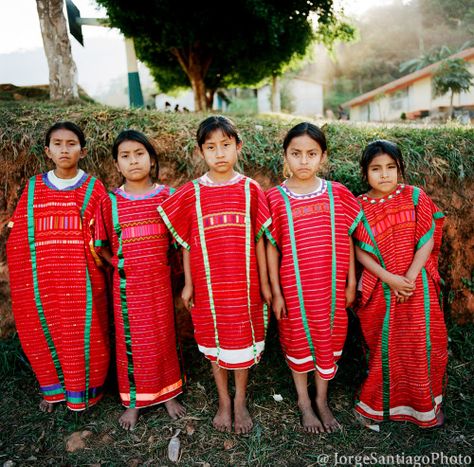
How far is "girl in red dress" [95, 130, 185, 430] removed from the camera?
90.6 inches

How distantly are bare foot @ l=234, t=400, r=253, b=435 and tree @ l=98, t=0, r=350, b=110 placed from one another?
27.2 ft

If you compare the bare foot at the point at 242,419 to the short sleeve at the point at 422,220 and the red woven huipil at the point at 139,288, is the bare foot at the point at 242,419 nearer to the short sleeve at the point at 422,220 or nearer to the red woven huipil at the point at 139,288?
the red woven huipil at the point at 139,288

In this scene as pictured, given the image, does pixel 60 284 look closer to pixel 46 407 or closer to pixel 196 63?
pixel 46 407

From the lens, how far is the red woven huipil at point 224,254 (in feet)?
7.14

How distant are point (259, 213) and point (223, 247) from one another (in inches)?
11.7

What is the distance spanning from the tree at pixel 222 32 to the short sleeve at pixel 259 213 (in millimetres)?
7497

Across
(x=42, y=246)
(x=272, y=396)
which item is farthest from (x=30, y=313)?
(x=272, y=396)

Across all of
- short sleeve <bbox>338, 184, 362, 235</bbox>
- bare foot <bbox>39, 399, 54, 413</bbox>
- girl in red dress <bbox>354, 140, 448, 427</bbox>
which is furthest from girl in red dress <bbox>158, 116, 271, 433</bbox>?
bare foot <bbox>39, 399, 54, 413</bbox>

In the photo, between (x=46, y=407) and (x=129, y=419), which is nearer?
(x=129, y=419)

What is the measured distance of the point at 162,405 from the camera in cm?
258

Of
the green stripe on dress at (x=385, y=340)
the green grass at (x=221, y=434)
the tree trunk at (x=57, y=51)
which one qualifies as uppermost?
the tree trunk at (x=57, y=51)

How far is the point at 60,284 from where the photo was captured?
7.89 ft

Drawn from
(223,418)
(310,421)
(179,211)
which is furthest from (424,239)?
(223,418)

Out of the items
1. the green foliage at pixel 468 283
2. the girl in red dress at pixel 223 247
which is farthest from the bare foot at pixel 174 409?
the green foliage at pixel 468 283
